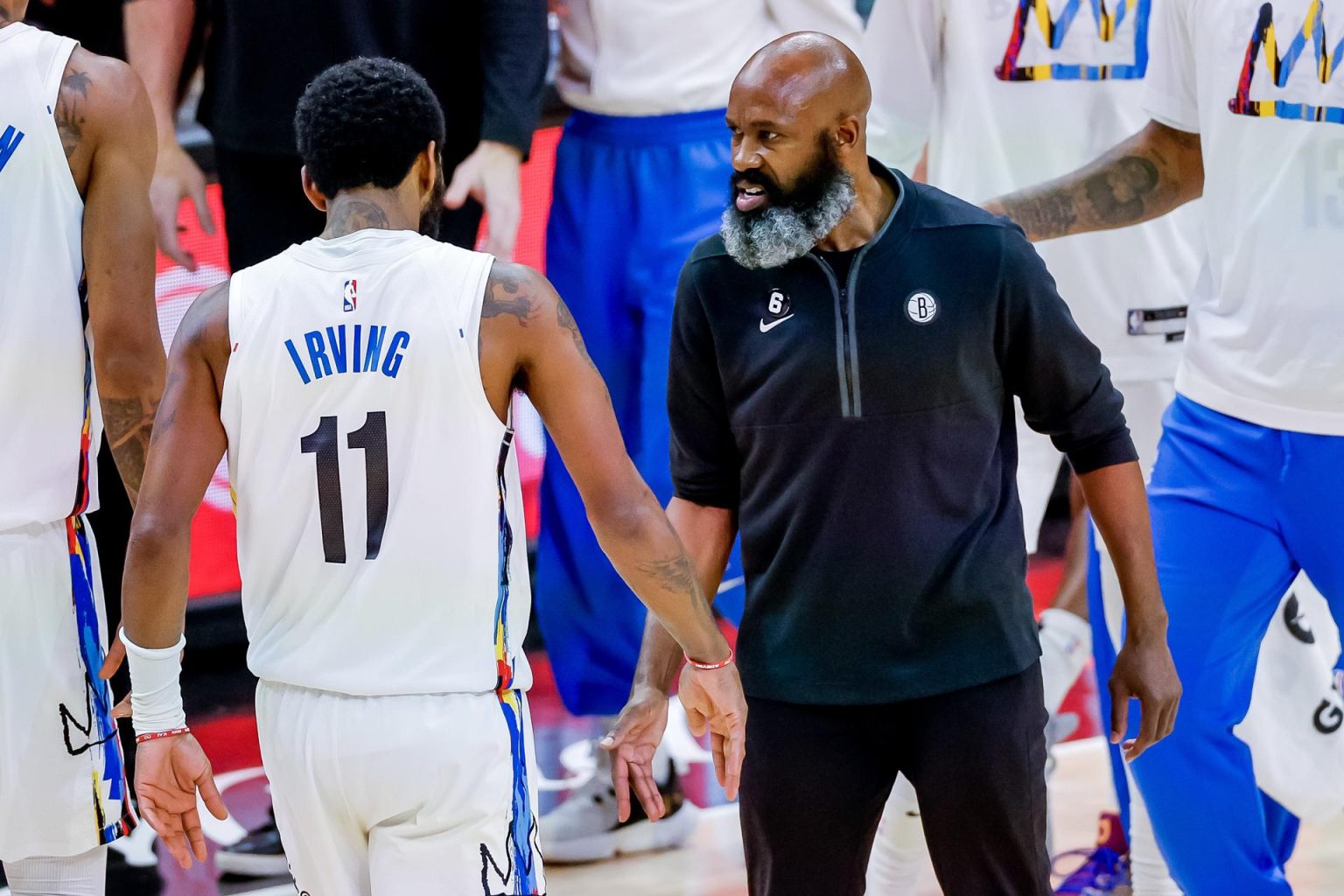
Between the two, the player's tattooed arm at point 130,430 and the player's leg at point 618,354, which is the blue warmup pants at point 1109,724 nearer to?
the player's leg at point 618,354

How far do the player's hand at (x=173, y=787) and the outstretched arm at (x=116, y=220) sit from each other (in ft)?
2.02

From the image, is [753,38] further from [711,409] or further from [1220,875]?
[1220,875]

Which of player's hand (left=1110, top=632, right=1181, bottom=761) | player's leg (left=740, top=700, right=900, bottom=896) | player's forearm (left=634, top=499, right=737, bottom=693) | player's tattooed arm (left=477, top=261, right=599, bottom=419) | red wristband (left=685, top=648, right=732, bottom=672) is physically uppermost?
player's tattooed arm (left=477, top=261, right=599, bottom=419)

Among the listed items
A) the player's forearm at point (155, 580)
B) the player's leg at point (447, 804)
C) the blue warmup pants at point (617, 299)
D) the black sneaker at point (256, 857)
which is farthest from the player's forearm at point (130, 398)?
the blue warmup pants at point (617, 299)

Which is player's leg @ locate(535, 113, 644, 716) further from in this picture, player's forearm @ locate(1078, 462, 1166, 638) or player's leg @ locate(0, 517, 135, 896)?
player's forearm @ locate(1078, 462, 1166, 638)

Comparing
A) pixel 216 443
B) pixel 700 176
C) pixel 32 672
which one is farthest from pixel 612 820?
pixel 216 443

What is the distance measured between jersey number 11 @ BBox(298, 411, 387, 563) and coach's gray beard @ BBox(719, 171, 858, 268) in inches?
26.3

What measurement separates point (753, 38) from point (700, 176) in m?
0.39

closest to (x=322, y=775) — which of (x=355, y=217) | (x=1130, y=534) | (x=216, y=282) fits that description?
(x=355, y=217)

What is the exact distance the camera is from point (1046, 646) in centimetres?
519

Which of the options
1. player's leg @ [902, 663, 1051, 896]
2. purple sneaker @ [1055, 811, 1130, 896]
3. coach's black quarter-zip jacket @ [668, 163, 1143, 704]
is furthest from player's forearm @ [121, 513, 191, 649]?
purple sneaker @ [1055, 811, 1130, 896]

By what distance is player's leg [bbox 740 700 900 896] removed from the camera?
10.5 ft

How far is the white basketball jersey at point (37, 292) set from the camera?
10.9ft

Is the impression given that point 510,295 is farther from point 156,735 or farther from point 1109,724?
point 1109,724
